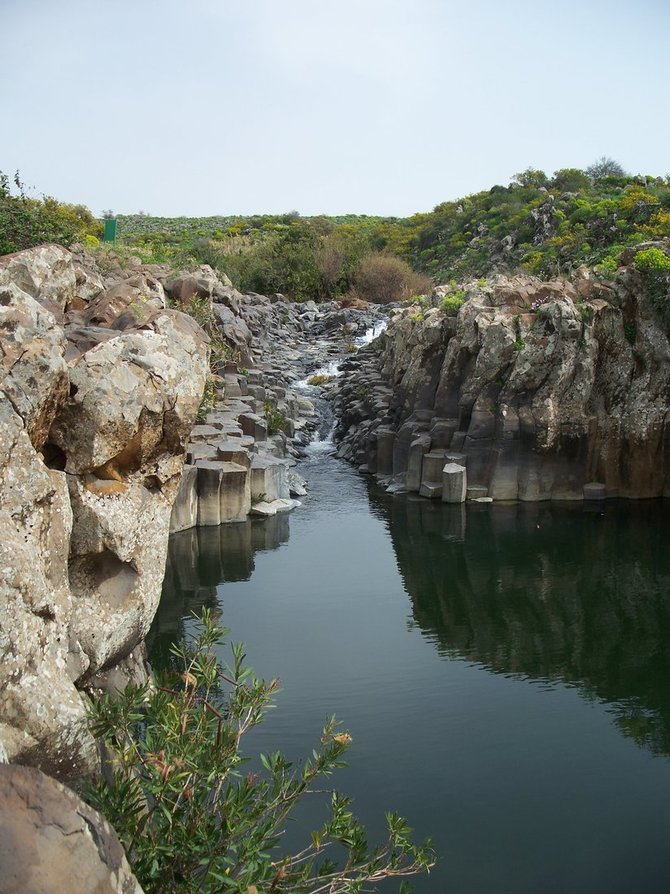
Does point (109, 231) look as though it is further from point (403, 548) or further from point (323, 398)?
point (403, 548)

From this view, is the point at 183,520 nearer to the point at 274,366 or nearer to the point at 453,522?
the point at 453,522

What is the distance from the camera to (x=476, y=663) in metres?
13.5

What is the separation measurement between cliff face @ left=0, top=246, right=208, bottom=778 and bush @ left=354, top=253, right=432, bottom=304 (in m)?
48.7

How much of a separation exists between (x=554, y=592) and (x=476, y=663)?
3.99 m

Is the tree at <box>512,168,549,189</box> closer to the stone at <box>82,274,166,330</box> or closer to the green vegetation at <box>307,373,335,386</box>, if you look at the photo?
the green vegetation at <box>307,373,335,386</box>

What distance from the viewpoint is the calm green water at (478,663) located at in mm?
8977

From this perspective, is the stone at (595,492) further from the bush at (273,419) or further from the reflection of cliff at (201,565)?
the bush at (273,419)

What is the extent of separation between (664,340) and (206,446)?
11.8m

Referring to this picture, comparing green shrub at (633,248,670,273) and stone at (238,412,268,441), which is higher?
green shrub at (633,248,670,273)

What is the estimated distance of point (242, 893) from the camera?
5.01 metres

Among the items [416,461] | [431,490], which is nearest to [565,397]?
[431,490]

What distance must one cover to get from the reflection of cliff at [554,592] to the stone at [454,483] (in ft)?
1.06

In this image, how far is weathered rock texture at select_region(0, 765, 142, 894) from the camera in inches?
157

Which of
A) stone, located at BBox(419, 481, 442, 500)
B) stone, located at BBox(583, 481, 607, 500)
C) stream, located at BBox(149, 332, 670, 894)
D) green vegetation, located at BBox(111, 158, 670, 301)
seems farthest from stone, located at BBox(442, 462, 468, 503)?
green vegetation, located at BBox(111, 158, 670, 301)
